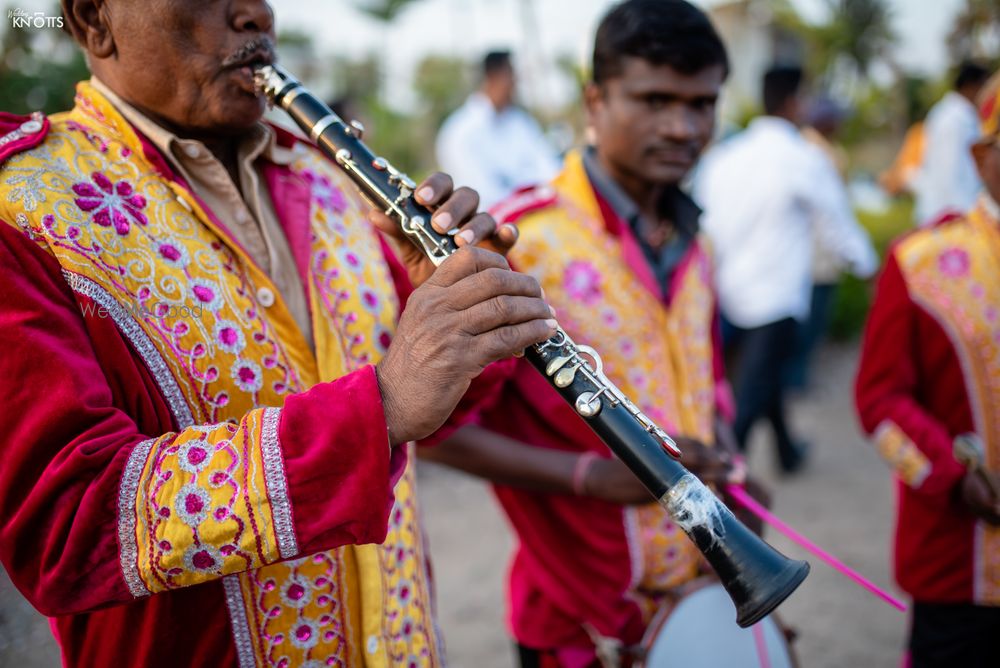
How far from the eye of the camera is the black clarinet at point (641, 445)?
1284 mm

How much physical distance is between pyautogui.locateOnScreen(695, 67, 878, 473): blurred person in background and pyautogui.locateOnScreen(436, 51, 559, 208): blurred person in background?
2090 millimetres

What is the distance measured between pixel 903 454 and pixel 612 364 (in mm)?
974

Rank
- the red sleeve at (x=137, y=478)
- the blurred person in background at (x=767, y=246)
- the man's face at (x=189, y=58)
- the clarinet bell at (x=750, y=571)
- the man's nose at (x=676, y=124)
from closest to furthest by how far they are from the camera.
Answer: the red sleeve at (x=137, y=478) → the clarinet bell at (x=750, y=571) → the man's face at (x=189, y=58) → the man's nose at (x=676, y=124) → the blurred person in background at (x=767, y=246)

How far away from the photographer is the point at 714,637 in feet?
6.80

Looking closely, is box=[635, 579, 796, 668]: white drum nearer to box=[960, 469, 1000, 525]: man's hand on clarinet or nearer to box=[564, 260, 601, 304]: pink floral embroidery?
box=[960, 469, 1000, 525]: man's hand on clarinet

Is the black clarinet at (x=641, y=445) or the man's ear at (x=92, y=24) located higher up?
the man's ear at (x=92, y=24)

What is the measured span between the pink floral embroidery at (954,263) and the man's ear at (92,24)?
92.5 inches

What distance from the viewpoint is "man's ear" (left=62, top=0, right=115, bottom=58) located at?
143 cm

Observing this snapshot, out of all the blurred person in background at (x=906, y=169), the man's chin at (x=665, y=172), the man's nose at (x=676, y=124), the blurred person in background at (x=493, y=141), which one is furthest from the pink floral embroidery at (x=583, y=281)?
the blurred person in background at (x=906, y=169)

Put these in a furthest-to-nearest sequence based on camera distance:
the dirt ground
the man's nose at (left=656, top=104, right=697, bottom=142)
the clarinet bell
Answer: the dirt ground < the man's nose at (left=656, top=104, right=697, bottom=142) < the clarinet bell

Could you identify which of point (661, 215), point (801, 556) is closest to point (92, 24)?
point (661, 215)

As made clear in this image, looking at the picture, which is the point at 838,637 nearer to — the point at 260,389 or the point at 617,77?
the point at 617,77

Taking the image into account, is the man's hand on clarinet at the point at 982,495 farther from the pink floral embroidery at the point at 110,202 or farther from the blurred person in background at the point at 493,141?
the blurred person in background at the point at 493,141

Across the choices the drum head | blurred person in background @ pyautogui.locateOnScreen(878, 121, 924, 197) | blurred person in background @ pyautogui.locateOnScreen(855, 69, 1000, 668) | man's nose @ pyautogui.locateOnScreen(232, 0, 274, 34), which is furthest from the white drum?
blurred person in background @ pyautogui.locateOnScreen(878, 121, 924, 197)
